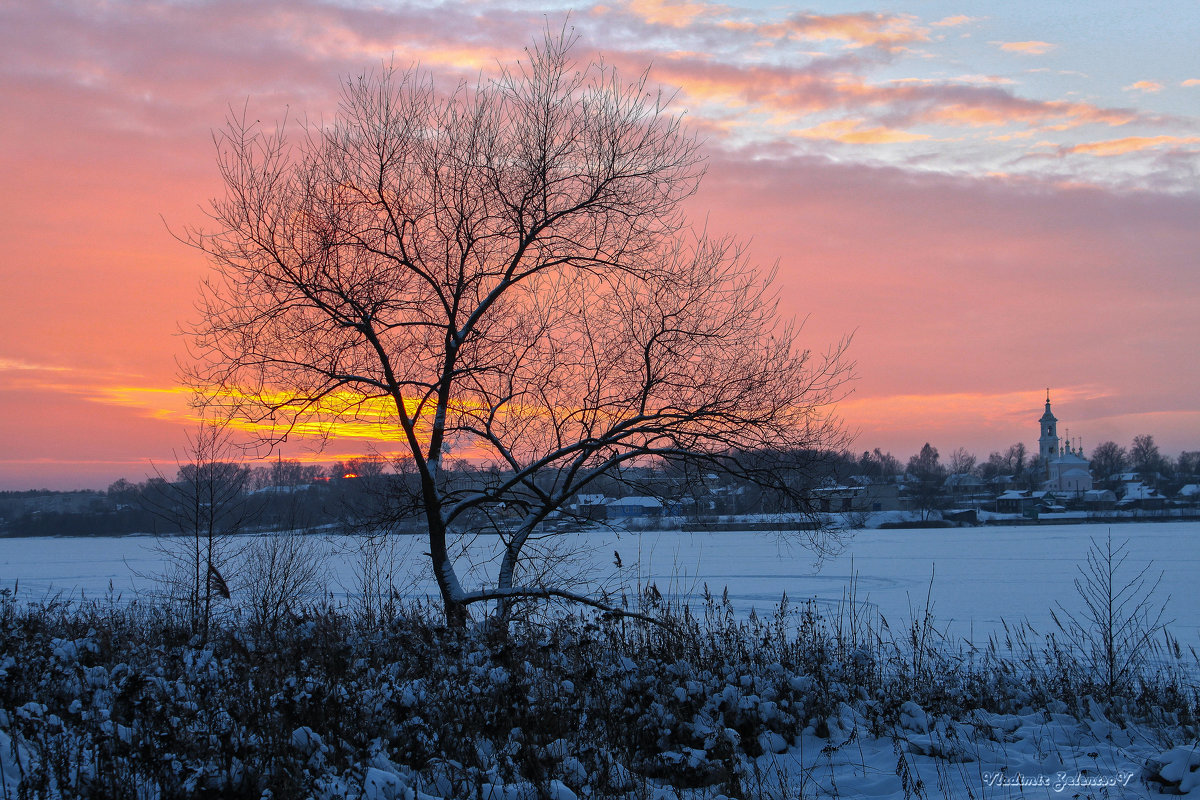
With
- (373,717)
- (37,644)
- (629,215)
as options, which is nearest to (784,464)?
(629,215)

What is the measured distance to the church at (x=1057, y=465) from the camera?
15475cm

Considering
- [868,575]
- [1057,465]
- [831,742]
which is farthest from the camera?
[1057,465]

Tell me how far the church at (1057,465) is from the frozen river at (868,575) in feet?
354

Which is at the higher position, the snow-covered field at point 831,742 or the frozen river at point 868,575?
the snow-covered field at point 831,742

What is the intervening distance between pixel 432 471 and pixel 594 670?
4185mm

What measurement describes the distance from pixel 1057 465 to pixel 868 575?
500 feet

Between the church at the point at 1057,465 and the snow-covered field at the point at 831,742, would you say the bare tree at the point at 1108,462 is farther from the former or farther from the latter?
the snow-covered field at the point at 831,742

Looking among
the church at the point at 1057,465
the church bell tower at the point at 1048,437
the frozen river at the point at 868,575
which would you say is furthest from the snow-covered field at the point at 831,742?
the church bell tower at the point at 1048,437

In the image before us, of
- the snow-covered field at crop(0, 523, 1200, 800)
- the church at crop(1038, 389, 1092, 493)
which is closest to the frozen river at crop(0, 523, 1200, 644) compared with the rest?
the snow-covered field at crop(0, 523, 1200, 800)

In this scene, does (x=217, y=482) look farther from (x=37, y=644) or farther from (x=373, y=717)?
(x=373, y=717)

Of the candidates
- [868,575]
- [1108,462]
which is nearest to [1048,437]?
[1108,462]

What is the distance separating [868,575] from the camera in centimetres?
3297

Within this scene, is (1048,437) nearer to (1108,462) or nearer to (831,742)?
(1108,462)

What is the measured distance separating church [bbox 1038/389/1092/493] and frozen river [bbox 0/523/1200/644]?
107754 millimetres
